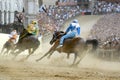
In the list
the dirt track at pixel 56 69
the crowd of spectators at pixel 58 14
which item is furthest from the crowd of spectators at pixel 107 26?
the crowd of spectators at pixel 58 14

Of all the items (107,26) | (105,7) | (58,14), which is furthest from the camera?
(105,7)

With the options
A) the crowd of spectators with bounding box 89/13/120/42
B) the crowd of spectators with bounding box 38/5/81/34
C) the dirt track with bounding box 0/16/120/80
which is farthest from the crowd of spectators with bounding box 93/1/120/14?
the dirt track with bounding box 0/16/120/80

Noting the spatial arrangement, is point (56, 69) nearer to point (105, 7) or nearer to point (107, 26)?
point (107, 26)

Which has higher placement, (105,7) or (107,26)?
(105,7)

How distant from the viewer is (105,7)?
170ft

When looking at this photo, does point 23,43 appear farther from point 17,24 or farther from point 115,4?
point 115,4

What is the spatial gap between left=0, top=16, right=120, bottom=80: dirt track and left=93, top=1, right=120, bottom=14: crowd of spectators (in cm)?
332

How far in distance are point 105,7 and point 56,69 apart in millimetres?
38091

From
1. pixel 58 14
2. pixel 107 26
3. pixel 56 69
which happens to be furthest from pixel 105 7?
pixel 56 69

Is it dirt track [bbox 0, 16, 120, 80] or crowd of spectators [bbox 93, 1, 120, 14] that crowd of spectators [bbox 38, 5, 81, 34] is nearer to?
crowd of spectators [bbox 93, 1, 120, 14]

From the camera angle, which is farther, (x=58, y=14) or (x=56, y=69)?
(x=58, y=14)

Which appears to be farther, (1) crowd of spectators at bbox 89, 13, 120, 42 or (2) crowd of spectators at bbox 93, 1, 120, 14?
(2) crowd of spectators at bbox 93, 1, 120, 14

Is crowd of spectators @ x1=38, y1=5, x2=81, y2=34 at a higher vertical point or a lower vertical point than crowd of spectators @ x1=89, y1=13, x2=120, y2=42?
higher

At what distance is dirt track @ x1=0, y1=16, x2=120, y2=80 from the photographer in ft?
38.5
